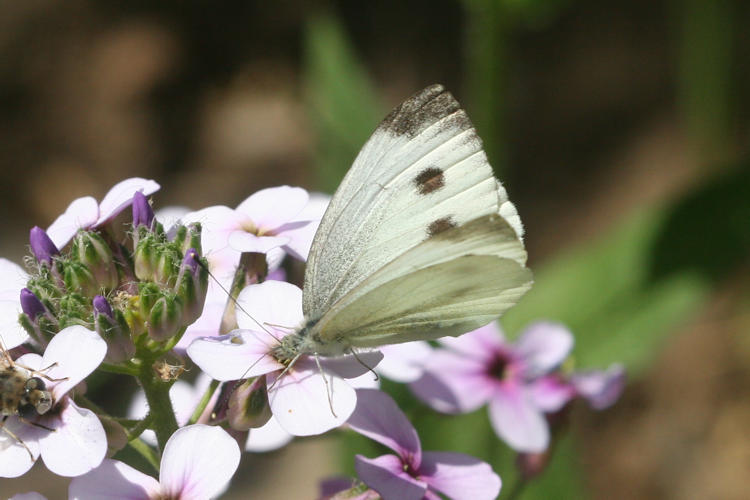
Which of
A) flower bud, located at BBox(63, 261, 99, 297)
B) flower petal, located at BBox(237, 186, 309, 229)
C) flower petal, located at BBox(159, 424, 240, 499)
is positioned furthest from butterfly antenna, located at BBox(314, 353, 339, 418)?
flower bud, located at BBox(63, 261, 99, 297)

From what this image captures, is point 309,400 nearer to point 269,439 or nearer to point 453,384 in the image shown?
point 269,439

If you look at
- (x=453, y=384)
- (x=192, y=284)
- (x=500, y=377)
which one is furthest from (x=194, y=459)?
(x=500, y=377)

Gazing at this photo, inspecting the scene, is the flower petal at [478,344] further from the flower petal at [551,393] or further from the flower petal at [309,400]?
the flower petal at [309,400]

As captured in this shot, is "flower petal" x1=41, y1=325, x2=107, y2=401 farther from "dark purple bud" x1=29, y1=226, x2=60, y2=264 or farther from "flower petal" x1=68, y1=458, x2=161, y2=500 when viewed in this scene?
"dark purple bud" x1=29, y1=226, x2=60, y2=264

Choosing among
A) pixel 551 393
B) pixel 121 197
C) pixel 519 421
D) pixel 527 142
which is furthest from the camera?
pixel 527 142

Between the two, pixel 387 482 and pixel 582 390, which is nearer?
pixel 387 482

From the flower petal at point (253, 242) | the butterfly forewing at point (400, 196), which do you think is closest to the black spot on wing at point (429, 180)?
the butterfly forewing at point (400, 196)

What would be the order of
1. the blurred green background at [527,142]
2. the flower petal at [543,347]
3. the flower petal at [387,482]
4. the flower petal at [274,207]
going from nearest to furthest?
the flower petal at [387,482] → the flower petal at [274,207] → the flower petal at [543,347] → the blurred green background at [527,142]
